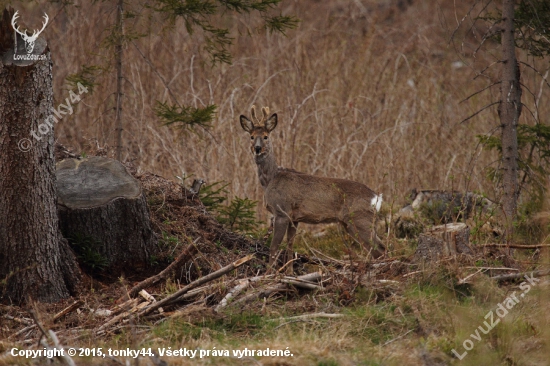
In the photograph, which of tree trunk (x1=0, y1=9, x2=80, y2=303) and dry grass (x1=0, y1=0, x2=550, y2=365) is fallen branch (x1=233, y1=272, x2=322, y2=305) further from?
tree trunk (x1=0, y1=9, x2=80, y2=303)

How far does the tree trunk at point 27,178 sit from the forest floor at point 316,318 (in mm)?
273

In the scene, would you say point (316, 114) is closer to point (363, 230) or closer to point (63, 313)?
point (363, 230)

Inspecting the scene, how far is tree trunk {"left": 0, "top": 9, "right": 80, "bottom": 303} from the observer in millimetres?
6281

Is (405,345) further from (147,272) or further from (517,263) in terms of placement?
(147,272)

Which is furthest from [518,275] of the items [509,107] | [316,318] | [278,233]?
[278,233]

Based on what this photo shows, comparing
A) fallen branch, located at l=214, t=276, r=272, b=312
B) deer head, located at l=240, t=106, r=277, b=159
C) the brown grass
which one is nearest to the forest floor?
fallen branch, located at l=214, t=276, r=272, b=312

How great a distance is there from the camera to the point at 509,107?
29.2 ft

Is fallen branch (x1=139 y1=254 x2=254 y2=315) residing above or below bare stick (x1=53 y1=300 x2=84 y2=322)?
above

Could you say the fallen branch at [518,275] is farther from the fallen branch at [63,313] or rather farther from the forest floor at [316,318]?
the fallen branch at [63,313]

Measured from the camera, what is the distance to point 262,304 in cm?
648

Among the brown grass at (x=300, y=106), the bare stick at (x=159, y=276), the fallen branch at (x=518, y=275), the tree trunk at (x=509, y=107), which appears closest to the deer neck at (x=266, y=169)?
the brown grass at (x=300, y=106)

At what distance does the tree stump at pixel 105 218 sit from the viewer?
724 centimetres

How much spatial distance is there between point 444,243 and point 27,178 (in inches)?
146

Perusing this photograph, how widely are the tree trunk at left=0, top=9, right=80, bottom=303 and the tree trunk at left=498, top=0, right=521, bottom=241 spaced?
509 centimetres
